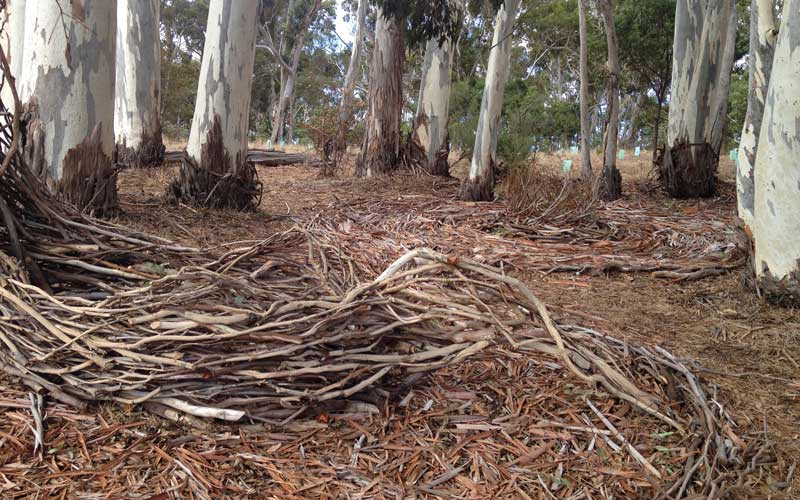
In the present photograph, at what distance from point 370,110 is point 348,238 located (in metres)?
5.28

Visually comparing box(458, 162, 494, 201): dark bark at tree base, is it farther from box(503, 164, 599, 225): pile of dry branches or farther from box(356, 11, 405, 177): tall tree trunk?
box(356, 11, 405, 177): tall tree trunk

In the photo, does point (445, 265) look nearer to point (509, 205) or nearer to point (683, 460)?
point (683, 460)

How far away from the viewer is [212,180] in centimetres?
519

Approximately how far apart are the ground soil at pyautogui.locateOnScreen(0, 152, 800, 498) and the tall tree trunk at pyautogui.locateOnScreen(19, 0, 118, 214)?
0.34 metres

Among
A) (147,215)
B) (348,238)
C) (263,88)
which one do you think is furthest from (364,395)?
(263,88)

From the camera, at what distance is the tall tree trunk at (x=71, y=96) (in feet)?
12.6

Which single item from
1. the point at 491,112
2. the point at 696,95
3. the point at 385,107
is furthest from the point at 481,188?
the point at 696,95

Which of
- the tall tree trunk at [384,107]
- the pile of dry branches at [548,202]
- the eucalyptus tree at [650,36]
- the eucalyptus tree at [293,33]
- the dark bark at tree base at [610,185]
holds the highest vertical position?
the eucalyptus tree at [293,33]

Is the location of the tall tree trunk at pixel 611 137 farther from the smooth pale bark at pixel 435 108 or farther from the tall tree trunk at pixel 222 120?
the tall tree trunk at pixel 222 120

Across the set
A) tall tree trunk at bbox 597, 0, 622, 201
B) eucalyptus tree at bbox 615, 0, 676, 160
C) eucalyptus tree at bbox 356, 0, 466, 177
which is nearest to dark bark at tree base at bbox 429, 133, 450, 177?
eucalyptus tree at bbox 356, 0, 466, 177

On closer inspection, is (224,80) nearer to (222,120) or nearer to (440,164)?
(222,120)

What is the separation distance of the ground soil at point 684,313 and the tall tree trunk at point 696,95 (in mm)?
1208

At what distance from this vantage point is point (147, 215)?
4.34 m

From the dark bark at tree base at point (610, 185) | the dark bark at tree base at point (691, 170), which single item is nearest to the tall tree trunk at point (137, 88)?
the dark bark at tree base at point (610, 185)
